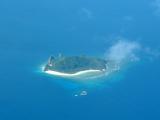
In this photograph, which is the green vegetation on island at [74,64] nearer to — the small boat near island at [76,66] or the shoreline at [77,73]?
the small boat near island at [76,66]

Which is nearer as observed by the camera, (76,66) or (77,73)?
(77,73)

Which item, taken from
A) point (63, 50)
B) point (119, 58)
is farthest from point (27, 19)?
point (119, 58)

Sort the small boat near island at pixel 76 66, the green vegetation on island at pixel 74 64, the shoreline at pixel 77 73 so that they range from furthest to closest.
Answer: the green vegetation on island at pixel 74 64
the small boat near island at pixel 76 66
the shoreline at pixel 77 73

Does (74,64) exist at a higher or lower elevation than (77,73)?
higher

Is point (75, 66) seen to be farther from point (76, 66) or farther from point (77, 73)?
point (77, 73)

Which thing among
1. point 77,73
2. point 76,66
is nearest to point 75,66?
point 76,66

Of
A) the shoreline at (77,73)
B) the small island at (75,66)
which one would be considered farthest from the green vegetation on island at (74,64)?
the shoreline at (77,73)

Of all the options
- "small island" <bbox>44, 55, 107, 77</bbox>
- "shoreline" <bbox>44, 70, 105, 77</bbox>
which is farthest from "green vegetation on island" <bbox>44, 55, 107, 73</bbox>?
"shoreline" <bbox>44, 70, 105, 77</bbox>

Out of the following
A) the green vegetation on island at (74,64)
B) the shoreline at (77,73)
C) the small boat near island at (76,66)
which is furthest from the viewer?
the green vegetation on island at (74,64)

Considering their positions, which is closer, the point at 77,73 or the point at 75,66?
the point at 77,73

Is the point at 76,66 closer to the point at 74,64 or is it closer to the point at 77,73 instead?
the point at 74,64
